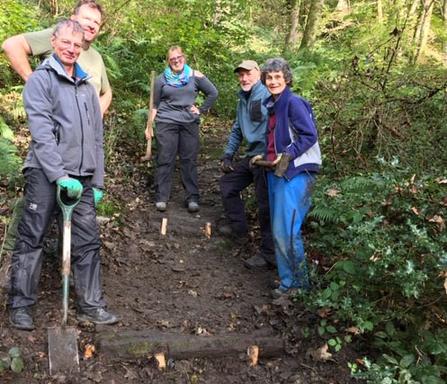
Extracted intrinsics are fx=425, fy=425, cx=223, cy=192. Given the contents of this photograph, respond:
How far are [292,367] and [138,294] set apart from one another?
173cm

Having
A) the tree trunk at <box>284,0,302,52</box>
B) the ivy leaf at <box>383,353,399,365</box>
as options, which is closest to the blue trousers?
the ivy leaf at <box>383,353,399,365</box>

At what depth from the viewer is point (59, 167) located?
3357 mm

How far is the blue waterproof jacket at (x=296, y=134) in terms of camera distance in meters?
4.02

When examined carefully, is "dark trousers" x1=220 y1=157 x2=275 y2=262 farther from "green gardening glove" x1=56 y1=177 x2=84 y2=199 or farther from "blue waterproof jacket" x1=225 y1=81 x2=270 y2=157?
"green gardening glove" x1=56 y1=177 x2=84 y2=199

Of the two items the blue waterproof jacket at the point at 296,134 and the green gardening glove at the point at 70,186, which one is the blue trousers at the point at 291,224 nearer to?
the blue waterproof jacket at the point at 296,134

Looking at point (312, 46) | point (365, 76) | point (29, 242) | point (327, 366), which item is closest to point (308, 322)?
point (327, 366)

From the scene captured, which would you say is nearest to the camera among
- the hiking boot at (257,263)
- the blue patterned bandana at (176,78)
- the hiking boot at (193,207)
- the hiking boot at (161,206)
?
the hiking boot at (257,263)

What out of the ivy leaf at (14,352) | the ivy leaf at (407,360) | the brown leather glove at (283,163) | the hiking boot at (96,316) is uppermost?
the brown leather glove at (283,163)

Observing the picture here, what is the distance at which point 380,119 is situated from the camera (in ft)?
18.3

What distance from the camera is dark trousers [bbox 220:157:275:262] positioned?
16.9 feet

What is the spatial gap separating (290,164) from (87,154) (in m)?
1.85

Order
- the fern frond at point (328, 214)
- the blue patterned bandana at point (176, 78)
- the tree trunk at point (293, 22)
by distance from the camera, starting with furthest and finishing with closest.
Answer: the tree trunk at point (293, 22) → the blue patterned bandana at point (176, 78) → the fern frond at point (328, 214)

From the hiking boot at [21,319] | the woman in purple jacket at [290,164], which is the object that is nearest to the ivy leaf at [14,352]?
the hiking boot at [21,319]

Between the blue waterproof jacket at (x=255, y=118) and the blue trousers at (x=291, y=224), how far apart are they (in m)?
1.13
